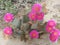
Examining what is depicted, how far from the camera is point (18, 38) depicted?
2.96 feet

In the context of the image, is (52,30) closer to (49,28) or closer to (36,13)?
(49,28)

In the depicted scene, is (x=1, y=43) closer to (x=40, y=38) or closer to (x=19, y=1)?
(x=40, y=38)

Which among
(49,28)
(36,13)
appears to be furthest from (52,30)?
(36,13)

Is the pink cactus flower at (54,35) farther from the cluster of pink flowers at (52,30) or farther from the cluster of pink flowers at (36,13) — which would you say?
the cluster of pink flowers at (36,13)

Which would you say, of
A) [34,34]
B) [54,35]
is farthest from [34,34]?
[54,35]

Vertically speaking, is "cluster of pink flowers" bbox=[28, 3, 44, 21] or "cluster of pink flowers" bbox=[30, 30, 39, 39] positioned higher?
"cluster of pink flowers" bbox=[28, 3, 44, 21]

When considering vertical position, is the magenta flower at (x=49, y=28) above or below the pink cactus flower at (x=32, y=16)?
below

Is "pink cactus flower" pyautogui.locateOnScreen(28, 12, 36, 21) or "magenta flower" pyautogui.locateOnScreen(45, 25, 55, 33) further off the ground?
"pink cactus flower" pyautogui.locateOnScreen(28, 12, 36, 21)

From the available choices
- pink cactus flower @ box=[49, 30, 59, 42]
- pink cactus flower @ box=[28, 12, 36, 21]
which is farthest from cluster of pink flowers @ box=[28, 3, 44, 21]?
pink cactus flower @ box=[49, 30, 59, 42]

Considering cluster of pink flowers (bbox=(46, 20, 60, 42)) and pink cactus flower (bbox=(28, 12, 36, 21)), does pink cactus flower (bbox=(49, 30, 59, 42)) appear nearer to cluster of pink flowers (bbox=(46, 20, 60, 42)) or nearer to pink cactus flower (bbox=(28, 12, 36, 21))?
cluster of pink flowers (bbox=(46, 20, 60, 42))

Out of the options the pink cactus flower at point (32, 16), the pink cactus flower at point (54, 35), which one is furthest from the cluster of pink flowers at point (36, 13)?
the pink cactus flower at point (54, 35)

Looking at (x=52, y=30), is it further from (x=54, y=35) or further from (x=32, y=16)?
(x=32, y=16)

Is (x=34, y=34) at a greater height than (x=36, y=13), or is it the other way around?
(x=36, y=13)

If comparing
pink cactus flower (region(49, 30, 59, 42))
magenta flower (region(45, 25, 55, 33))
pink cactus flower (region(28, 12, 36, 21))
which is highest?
pink cactus flower (region(28, 12, 36, 21))
